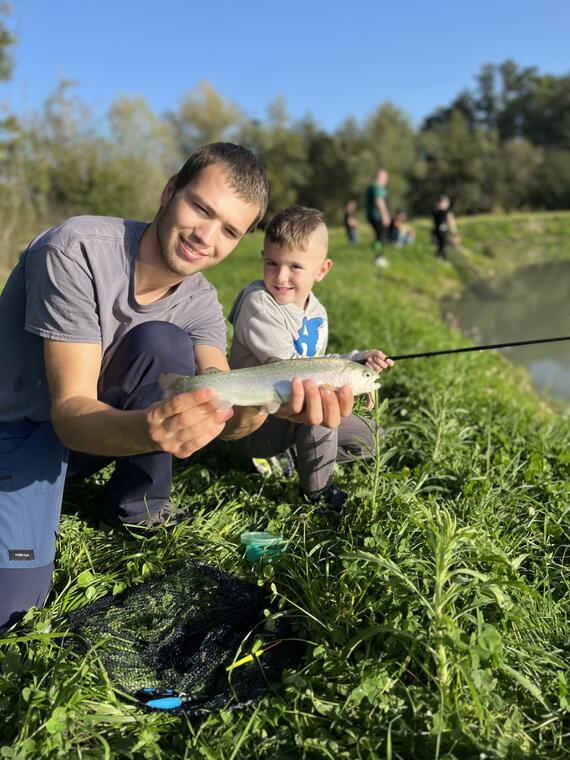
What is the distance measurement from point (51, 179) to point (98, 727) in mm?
26201

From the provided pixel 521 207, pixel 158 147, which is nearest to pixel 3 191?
pixel 158 147

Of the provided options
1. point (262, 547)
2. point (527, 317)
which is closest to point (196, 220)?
point (262, 547)

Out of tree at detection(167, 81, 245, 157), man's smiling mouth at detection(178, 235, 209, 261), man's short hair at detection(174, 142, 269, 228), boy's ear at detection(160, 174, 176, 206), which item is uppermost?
tree at detection(167, 81, 245, 157)

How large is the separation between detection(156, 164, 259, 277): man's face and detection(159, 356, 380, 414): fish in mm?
542

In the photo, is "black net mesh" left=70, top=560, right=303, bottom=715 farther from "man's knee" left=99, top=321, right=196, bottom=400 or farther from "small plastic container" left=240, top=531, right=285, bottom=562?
"man's knee" left=99, top=321, right=196, bottom=400

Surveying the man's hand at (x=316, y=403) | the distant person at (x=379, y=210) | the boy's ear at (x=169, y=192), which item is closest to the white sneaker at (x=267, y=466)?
the man's hand at (x=316, y=403)

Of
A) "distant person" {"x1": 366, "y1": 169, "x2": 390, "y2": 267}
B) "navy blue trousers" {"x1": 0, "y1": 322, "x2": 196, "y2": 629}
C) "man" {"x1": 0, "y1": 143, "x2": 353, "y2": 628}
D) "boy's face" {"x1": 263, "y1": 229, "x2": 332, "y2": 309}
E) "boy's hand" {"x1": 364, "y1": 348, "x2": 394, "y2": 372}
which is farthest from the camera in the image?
"distant person" {"x1": 366, "y1": 169, "x2": 390, "y2": 267}

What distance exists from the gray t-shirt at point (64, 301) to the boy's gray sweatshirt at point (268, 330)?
22.1 inches

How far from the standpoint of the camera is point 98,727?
1748 millimetres

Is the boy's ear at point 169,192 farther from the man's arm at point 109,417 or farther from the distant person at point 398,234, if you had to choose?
the distant person at point 398,234

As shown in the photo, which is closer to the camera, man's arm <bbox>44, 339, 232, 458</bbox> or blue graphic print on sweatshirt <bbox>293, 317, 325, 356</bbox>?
man's arm <bbox>44, 339, 232, 458</bbox>

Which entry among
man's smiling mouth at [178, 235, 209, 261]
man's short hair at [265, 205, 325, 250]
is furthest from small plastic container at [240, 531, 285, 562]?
man's short hair at [265, 205, 325, 250]

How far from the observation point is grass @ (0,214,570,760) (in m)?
1.68

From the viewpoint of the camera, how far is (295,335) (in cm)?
314
